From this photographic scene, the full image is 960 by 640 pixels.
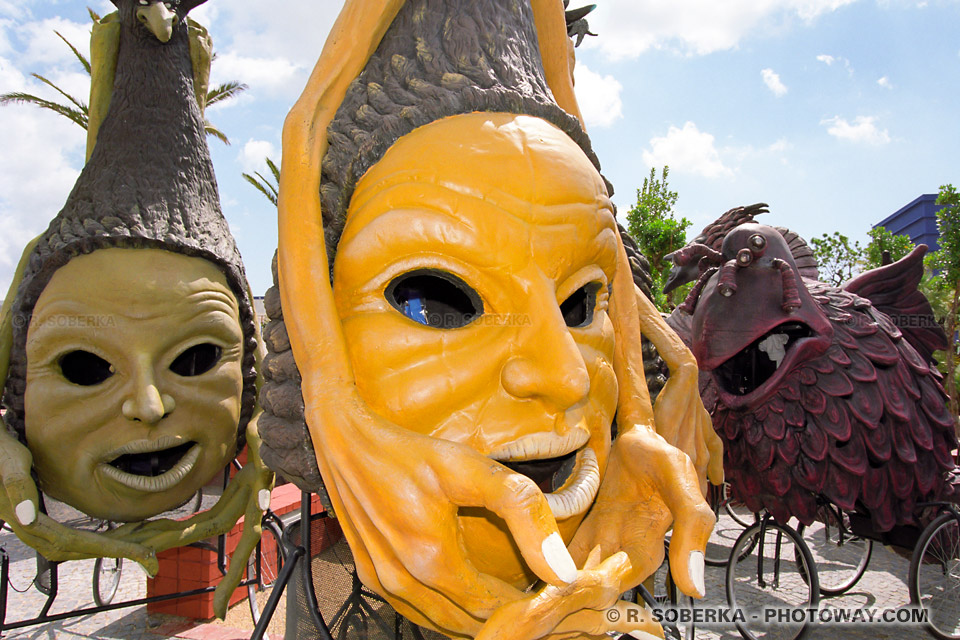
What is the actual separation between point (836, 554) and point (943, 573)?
81.9 inches

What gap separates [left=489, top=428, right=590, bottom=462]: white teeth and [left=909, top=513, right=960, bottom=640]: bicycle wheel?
3312 mm

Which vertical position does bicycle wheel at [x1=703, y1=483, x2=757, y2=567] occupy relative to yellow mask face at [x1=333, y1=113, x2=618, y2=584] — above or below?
below

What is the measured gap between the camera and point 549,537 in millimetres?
1166

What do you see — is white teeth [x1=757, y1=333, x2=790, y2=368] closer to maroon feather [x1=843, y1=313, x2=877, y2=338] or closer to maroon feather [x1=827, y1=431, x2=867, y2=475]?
maroon feather [x1=843, y1=313, x2=877, y2=338]

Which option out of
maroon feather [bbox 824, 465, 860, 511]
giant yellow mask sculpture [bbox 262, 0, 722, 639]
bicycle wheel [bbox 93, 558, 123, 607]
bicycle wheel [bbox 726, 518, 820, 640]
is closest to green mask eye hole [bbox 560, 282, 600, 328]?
giant yellow mask sculpture [bbox 262, 0, 722, 639]

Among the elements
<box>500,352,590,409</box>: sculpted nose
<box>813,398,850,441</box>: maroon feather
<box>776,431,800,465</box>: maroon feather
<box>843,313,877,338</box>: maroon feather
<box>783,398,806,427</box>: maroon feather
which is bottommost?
<box>776,431,800,465</box>: maroon feather

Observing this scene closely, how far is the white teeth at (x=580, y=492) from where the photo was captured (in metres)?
1.40

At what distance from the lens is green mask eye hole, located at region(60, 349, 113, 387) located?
289 cm

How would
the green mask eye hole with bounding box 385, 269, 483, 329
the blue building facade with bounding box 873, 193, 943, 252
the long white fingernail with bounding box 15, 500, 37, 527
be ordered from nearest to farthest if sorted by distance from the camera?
the green mask eye hole with bounding box 385, 269, 483, 329 < the long white fingernail with bounding box 15, 500, 37, 527 < the blue building facade with bounding box 873, 193, 943, 252

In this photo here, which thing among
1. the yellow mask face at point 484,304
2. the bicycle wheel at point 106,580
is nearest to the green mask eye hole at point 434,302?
the yellow mask face at point 484,304

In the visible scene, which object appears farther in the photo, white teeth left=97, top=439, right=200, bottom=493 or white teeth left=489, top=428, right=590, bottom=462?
white teeth left=97, top=439, right=200, bottom=493

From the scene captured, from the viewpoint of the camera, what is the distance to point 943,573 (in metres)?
3.93

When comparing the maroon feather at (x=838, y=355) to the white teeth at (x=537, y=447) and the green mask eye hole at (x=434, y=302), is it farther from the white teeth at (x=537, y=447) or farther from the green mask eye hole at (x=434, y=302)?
the white teeth at (x=537, y=447)

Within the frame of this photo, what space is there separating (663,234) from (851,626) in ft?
25.6
